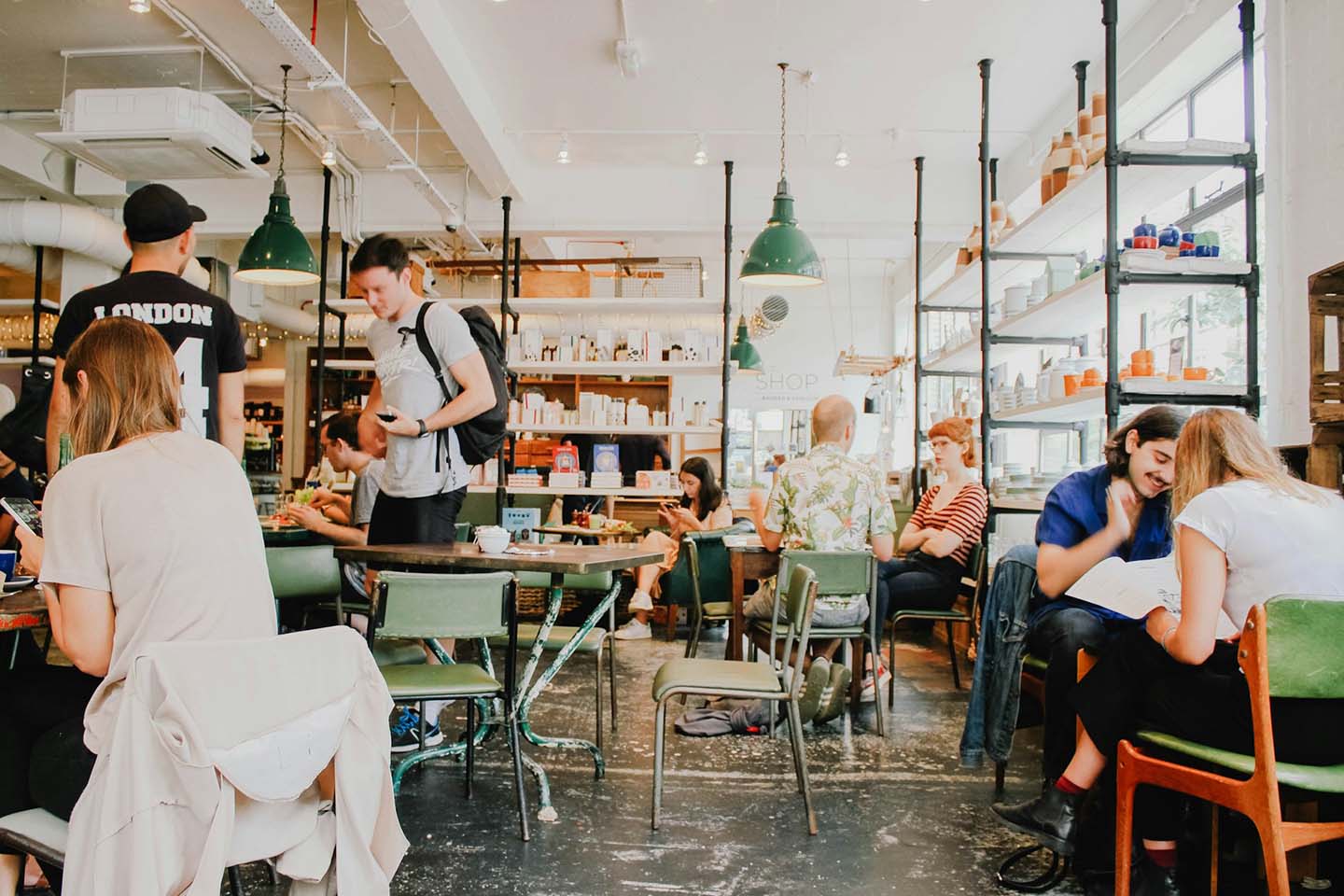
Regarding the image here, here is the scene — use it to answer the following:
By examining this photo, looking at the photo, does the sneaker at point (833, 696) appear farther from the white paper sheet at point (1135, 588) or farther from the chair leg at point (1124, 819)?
the chair leg at point (1124, 819)

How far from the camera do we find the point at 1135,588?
7.95 ft

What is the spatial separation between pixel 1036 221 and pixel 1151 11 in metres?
1.33

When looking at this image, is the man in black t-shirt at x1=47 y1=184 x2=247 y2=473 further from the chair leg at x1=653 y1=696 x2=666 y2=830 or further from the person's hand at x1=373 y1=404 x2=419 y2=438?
the chair leg at x1=653 y1=696 x2=666 y2=830

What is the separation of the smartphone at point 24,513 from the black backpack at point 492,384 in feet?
4.28

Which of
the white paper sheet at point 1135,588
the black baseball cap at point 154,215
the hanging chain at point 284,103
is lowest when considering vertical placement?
the white paper sheet at point 1135,588

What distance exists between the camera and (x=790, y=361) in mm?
13180

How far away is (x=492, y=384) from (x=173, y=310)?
3.53ft

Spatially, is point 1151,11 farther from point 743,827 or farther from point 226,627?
point 226,627

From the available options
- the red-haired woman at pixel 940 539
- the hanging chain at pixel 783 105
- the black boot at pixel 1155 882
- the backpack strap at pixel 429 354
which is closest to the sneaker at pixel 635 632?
the red-haired woman at pixel 940 539

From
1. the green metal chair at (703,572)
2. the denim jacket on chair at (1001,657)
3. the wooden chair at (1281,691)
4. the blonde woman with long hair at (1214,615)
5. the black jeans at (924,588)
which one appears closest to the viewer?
the wooden chair at (1281,691)

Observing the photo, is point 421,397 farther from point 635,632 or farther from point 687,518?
point 635,632

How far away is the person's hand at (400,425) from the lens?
10.3 feet

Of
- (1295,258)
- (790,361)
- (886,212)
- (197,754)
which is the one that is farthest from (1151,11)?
(790,361)

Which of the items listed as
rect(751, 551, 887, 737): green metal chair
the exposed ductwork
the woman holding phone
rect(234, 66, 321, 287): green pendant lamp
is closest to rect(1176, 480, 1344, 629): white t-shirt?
rect(751, 551, 887, 737): green metal chair
